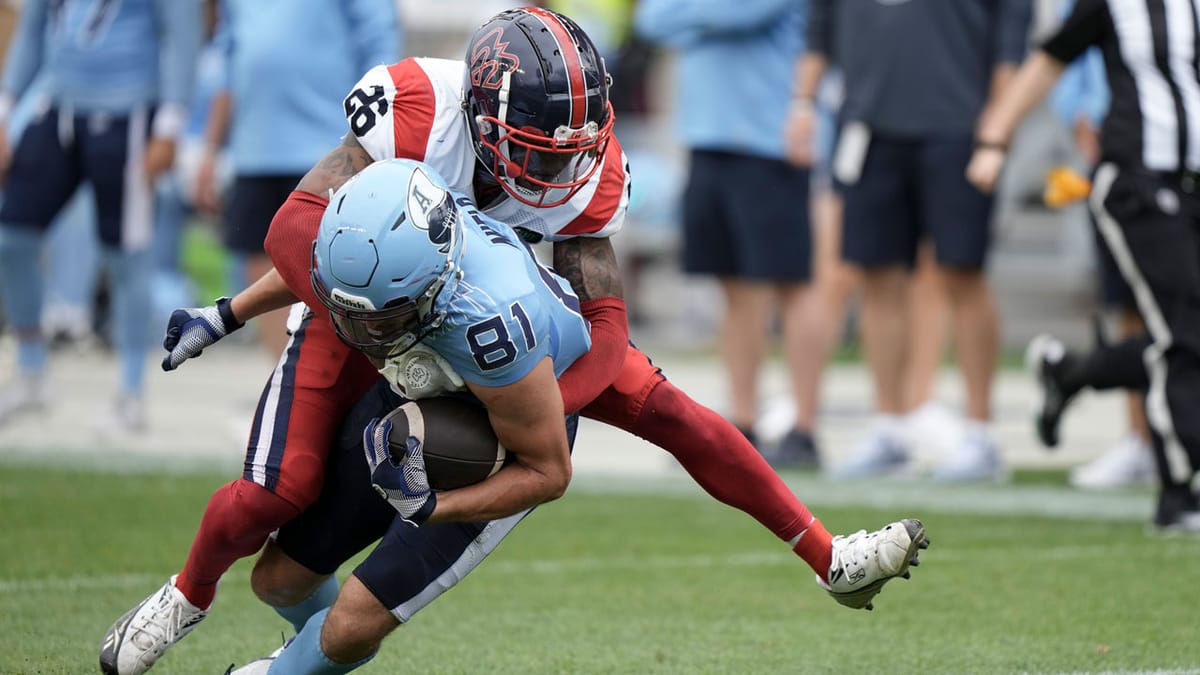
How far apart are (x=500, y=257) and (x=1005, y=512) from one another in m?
3.22

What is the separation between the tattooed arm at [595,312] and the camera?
3.28 metres

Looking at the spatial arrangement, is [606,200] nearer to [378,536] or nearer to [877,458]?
[378,536]

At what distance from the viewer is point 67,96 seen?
23.0ft

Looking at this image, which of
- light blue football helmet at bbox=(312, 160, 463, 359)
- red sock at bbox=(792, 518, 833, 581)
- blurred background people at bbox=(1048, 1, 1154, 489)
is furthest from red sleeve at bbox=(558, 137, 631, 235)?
blurred background people at bbox=(1048, 1, 1154, 489)

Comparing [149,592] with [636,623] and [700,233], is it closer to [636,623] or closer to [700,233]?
[636,623]

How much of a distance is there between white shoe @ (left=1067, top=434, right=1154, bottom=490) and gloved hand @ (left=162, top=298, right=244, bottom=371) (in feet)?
13.2

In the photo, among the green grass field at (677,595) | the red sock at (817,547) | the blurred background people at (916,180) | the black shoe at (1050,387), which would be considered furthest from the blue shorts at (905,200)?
the red sock at (817,547)

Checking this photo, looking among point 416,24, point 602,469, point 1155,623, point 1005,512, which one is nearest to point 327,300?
point 1155,623

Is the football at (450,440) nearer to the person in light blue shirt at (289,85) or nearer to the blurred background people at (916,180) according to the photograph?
the person in light blue shirt at (289,85)

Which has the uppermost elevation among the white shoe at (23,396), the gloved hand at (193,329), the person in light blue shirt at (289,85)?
the gloved hand at (193,329)

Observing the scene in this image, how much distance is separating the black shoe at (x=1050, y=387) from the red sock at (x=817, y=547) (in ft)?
8.97

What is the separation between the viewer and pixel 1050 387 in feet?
20.4

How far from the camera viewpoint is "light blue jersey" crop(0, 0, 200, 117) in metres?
7.03

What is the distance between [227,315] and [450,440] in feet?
2.17
